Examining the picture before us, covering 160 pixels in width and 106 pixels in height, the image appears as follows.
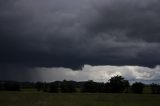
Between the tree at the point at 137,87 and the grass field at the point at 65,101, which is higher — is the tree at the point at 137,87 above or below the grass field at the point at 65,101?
above

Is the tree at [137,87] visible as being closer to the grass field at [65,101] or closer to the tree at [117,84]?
the tree at [117,84]

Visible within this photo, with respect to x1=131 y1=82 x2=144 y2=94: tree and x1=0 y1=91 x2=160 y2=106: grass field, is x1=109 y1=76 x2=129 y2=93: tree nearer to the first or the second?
x1=131 y1=82 x2=144 y2=94: tree

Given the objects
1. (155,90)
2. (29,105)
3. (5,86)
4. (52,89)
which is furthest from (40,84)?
(29,105)

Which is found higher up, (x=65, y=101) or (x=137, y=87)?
(x=137, y=87)

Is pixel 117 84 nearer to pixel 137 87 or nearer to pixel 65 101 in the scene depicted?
pixel 137 87

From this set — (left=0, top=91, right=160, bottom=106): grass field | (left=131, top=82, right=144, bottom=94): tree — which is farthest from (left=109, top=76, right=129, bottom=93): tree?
(left=0, top=91, right=160, bottom=106): grass field

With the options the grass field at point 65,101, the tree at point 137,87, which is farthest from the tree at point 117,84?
the grass field at point 65,101

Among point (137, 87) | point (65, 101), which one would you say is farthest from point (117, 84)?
point (65, 101)

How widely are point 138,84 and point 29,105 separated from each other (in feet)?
304

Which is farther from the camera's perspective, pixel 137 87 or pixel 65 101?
pixel 137 87

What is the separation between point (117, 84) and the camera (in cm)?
12588

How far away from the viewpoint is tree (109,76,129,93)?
125m

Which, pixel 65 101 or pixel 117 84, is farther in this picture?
pixel 117 84

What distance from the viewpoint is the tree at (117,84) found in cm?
12488
